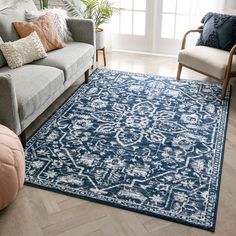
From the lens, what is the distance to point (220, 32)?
3838 mm

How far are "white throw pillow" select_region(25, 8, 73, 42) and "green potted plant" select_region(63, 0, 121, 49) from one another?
0.57 metres

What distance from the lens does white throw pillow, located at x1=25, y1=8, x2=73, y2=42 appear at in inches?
143

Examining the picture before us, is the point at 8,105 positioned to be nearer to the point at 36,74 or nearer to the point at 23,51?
the point at 36,74

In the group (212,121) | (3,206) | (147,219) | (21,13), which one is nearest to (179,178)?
(147,219)

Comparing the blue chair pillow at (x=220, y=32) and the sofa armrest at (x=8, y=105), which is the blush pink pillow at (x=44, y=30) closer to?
the sofa armrest at (x=8, y=105)

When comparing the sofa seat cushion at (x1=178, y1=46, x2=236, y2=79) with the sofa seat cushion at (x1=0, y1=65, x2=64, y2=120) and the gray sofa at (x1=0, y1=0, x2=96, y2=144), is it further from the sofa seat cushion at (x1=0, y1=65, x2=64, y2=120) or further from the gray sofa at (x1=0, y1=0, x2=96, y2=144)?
the sofa seat cushion at (x1=0, y1=65, x2=64, y2=120)

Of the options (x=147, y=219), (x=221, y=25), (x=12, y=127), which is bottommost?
(x=147, y=219)

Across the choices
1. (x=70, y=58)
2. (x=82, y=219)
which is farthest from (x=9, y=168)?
(x=70, y=58)

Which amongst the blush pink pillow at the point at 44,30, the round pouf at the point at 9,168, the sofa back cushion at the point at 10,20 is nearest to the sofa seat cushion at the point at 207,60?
the blush pink pillow at the point at 44,30

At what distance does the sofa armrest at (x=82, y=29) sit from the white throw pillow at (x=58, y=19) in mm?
60

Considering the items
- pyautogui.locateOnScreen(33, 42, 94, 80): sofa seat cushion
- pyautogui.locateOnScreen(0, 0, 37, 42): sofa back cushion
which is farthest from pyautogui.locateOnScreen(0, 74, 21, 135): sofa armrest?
pyautogui.locateOnScreen(0, 0, 37, 42): sofa back cushion

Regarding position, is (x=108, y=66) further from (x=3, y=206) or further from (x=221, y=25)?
(x=3, y=206)

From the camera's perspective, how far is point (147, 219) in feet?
7.06

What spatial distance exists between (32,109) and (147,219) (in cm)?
125
